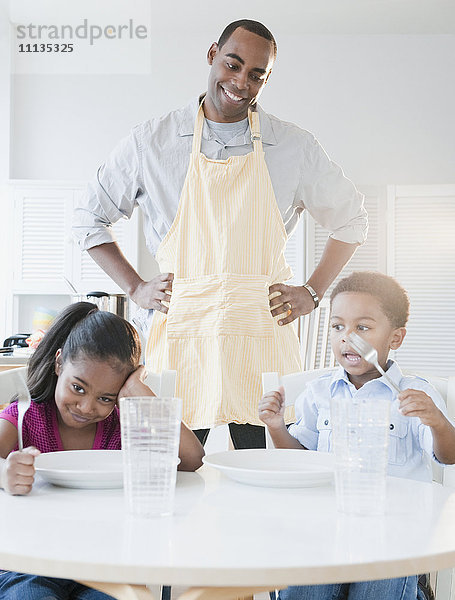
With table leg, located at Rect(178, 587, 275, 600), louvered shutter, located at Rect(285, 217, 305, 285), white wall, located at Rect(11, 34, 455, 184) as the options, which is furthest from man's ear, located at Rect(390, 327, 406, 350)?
white wall, located at Rect(11, 34, 455, 184)

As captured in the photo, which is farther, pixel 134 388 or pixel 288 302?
pixel 288 302

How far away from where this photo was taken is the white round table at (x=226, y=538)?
68cm

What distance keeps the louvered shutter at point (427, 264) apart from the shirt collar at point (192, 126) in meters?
3.54

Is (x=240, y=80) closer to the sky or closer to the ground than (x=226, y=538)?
closer to the sky

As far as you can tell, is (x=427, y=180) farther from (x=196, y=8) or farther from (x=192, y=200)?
(x=192, y=200)

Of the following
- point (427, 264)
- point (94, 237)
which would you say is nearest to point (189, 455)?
point (94, 237)

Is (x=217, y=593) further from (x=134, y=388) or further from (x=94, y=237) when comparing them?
(x=94, y=237)

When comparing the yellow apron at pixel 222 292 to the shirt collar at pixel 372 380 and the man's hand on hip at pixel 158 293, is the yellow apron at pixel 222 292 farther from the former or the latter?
the shirt collar at pixel 372 380

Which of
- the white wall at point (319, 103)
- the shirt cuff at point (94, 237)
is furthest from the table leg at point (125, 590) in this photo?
the white wall at point (319, 103)

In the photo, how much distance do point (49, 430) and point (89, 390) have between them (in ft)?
0.38

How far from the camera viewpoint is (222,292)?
1.82 metres

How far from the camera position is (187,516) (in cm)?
88

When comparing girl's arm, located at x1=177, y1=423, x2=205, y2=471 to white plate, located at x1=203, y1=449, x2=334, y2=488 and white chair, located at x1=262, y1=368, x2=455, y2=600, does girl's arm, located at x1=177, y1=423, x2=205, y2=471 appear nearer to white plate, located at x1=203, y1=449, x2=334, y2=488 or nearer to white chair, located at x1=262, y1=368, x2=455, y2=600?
white plate, located at x1=203, y1=449, x2=334, y2=488

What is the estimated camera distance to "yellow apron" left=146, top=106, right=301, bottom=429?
1.82 m
